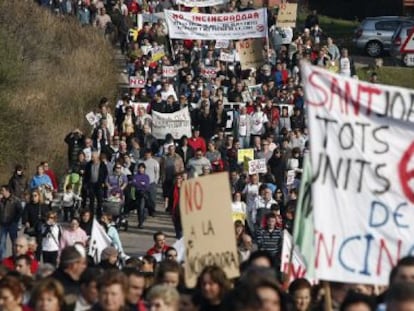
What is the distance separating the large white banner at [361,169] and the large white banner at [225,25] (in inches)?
1031

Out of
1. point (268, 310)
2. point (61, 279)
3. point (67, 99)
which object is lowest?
point (67, 99)

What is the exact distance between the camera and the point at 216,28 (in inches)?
1492

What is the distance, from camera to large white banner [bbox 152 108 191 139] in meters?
31.7

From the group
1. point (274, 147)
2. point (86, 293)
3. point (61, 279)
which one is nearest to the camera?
point (86, 293)

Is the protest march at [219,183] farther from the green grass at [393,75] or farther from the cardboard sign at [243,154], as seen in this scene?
the green grass at [393,75]

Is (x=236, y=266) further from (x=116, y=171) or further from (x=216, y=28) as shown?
(x=216, y=28)

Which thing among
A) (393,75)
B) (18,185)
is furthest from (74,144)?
(393,75)

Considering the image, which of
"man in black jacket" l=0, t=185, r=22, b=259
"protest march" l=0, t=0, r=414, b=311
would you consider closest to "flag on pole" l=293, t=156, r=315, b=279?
"protest march" l=0, t=0, r=414, b=311

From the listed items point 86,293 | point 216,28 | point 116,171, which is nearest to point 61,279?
point 86,293

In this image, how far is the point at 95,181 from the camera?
2720 centimetres

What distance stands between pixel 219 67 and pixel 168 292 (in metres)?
26.7

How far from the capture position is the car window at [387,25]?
47.6m

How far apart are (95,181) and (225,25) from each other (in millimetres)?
11205

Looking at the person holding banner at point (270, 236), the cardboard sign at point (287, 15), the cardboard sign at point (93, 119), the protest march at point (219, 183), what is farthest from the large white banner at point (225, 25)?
the person holding banner at point (270, 236)
